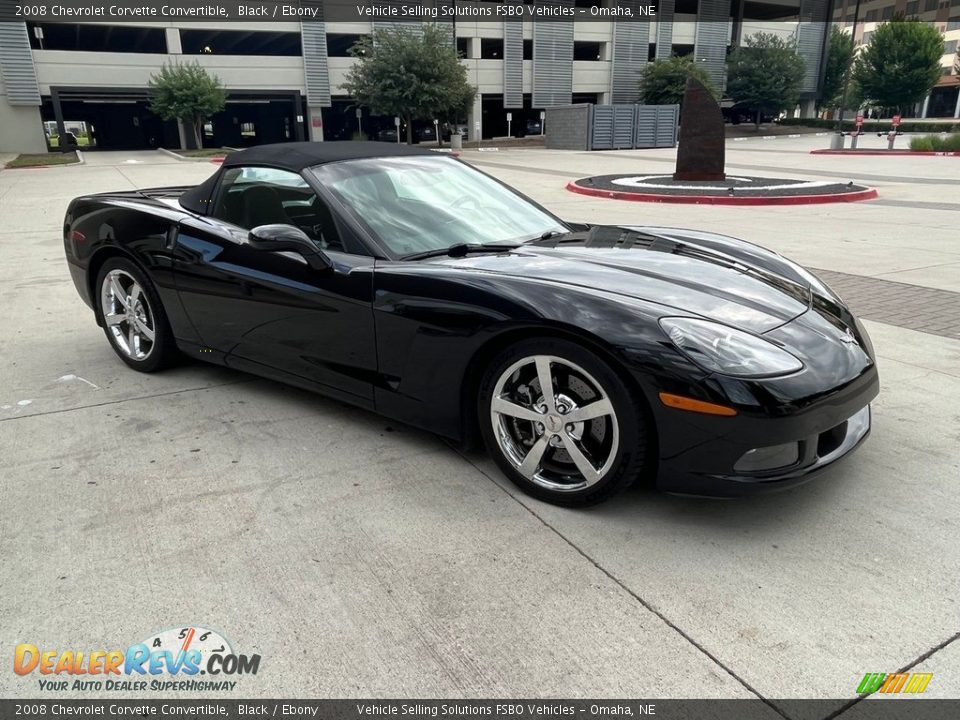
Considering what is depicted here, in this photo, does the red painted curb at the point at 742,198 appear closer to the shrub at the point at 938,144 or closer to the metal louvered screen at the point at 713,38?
the shrub at the point at 938,144

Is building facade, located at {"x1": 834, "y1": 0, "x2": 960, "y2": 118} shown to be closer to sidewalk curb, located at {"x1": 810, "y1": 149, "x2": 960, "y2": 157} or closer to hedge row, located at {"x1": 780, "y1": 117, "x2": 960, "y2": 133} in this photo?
hedge row, located at {"x1": 780, "y1": 117, "x2": 960, "y2": 133}

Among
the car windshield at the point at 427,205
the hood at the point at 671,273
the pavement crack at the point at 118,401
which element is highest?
the car windshield at the point at 427,205

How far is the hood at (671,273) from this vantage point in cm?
274

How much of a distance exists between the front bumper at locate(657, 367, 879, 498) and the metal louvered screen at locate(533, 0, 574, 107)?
4923cm

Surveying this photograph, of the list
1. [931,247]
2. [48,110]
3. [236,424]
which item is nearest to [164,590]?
[236,424]

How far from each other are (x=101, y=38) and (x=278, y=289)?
53593 mm

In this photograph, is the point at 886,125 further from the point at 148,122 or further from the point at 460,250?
the point at 460,250

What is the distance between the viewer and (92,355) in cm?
485

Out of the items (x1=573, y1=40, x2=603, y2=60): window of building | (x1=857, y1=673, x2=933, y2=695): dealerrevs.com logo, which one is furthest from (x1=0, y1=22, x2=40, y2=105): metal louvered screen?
(x1=857, y1=673, x2=933, y2=695): dealerrevs.com logo

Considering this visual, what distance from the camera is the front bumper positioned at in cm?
238

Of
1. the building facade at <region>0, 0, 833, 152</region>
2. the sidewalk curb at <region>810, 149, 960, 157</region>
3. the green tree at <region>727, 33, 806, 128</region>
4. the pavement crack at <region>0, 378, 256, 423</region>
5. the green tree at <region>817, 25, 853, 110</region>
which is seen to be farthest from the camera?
the green tree at <region>817, 25, 853, 110</region>

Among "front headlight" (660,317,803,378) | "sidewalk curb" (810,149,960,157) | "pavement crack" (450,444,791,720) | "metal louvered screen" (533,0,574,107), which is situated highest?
"metal louvered screen" (533,0,574,107)

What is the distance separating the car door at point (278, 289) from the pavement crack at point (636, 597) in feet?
2.71

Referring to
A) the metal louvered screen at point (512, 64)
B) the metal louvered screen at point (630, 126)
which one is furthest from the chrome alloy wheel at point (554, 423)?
→ the metal louvered screen at point (512, 64)
